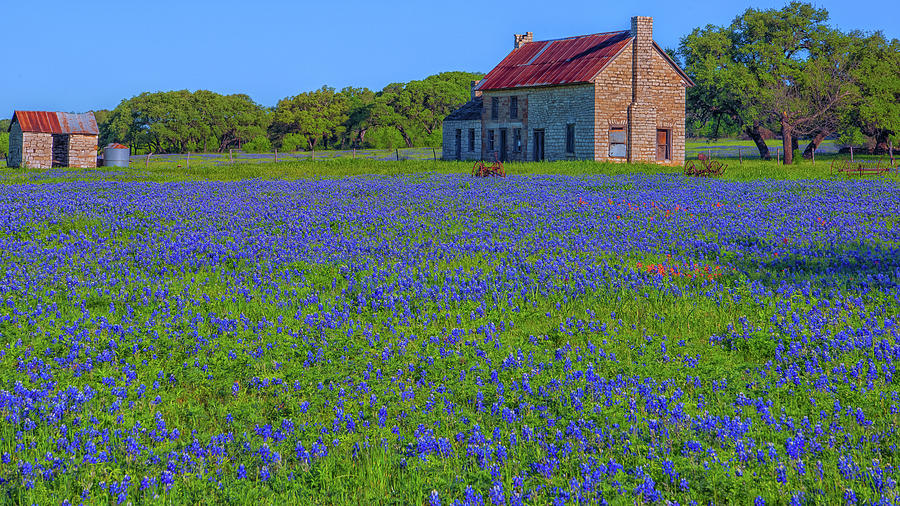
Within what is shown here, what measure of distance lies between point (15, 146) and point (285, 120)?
46018 millimetres

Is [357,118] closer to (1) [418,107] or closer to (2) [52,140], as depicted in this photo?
(1) [418,107]

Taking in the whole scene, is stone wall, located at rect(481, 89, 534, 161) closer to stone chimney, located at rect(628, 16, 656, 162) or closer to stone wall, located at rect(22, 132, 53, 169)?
stone chimney, located at rect(628, 16, 656, 162)

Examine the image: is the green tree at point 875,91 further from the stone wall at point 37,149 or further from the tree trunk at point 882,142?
the stone wall at point 37,149

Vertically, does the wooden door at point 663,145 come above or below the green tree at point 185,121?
below

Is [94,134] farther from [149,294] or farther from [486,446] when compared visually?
[486,446]

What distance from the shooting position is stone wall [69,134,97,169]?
161 ft

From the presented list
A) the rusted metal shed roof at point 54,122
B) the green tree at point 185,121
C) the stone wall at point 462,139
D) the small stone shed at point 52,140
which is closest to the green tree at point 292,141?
the green tree at point 185,121

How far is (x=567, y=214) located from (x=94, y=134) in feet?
140

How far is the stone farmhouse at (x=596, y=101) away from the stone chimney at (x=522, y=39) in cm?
305

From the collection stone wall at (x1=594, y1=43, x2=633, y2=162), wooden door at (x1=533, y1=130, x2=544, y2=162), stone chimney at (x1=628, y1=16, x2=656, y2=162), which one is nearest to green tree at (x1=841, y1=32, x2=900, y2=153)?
stone chimney at (x1=628, y1=16, x2=656, y2=162)

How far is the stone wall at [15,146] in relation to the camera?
48750 millimetres

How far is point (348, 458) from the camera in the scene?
4.28 m

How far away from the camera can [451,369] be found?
5699mm

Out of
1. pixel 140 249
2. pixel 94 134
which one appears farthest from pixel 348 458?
pixel 94 134
